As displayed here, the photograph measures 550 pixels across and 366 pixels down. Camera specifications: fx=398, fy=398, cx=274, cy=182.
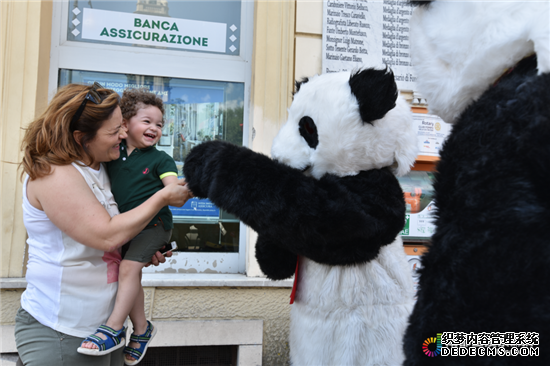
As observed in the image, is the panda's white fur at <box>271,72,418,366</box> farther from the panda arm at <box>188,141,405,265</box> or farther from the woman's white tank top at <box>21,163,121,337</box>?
the woman's white tank top at <box>21,163,121,337</box>

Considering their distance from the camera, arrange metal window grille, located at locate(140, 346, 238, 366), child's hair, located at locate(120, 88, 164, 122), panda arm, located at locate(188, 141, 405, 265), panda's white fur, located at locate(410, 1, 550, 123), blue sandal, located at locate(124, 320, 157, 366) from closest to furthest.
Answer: panda's white fur, located at locate(410, 1, 550, 123), panda arm, located at locate(188, 141, 405, 265), blue sandal, located at locate(124, 320, 157, 366), child's hair, located at locate(120, 88, 164, 122), metal window grille, located at locate(140, 346, 238, 366)

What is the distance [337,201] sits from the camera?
142 centimetres

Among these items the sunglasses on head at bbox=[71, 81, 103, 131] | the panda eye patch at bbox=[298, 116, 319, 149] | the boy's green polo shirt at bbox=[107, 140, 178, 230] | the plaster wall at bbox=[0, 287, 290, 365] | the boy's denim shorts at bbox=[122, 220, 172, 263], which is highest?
the sunglasses on head at bbox=[71, 81, 103, 131]

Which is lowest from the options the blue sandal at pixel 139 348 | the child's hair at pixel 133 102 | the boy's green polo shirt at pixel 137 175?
the blue sandal at pixel 139 348

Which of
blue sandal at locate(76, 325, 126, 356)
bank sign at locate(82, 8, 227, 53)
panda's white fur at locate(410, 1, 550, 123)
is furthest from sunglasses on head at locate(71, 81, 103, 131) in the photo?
bank sign at locate(82, 8, 227, 53)

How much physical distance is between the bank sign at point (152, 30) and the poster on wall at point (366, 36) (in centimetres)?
110

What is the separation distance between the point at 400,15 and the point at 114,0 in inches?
112

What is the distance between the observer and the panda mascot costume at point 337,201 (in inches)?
55.2

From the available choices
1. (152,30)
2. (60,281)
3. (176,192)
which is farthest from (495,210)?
(152,30)

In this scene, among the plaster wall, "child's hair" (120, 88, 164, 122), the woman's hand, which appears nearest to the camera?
the woman's hand

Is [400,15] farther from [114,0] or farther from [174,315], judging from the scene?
[174,315]

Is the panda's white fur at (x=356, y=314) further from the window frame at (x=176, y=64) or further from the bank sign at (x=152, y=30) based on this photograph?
the bank sign at (x=152, y=30)

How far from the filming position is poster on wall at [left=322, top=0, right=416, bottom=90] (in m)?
3.89

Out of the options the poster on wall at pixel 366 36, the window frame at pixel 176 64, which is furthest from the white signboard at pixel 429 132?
the window frame at pixel 176 64
